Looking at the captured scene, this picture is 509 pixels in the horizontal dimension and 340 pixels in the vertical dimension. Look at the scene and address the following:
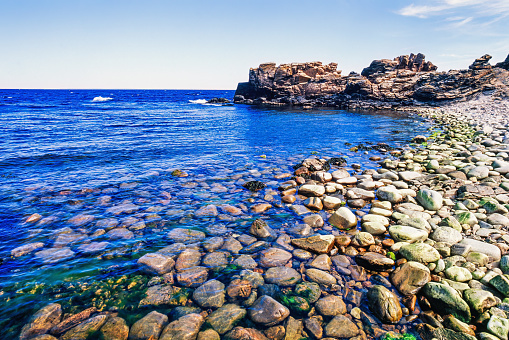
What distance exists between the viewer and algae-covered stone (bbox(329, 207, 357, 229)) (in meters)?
7.07

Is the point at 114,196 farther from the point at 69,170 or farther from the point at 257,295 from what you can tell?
the point at 257,295

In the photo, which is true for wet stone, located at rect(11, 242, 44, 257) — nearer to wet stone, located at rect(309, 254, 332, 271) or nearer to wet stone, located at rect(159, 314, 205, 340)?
wet stone, located at rect(159, 314, 205, 340)

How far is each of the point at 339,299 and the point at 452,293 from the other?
1833 mm

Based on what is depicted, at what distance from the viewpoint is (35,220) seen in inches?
293

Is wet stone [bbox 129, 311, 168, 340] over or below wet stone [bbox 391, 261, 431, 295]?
below

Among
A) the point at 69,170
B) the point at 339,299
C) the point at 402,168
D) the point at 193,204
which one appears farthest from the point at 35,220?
the point at 402,168

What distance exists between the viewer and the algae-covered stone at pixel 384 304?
4180 millimetres

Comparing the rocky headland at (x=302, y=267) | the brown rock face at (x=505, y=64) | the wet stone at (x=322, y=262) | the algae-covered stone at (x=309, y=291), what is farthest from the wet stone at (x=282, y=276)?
the brown rock face at (x=505, y=64)

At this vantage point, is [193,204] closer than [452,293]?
No

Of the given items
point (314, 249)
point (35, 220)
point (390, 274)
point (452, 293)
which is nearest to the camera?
point (452, 293)

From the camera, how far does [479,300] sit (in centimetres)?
421

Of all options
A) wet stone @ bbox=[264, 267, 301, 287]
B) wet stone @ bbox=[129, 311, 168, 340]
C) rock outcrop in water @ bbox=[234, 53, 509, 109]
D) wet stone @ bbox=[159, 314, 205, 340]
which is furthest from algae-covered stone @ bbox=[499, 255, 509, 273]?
rock outcrop in water @ bbox=[234, 53, 509, 109]

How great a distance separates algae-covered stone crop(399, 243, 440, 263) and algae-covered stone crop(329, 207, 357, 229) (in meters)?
1.52

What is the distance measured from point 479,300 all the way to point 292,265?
3.20m
